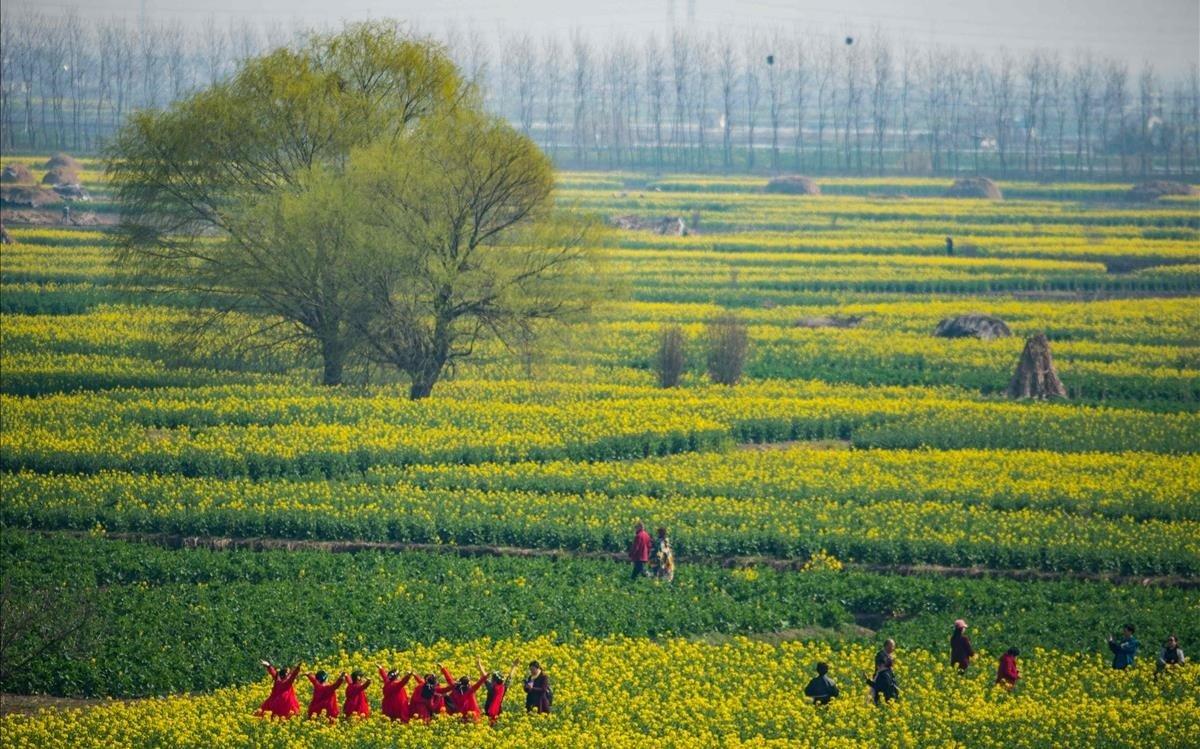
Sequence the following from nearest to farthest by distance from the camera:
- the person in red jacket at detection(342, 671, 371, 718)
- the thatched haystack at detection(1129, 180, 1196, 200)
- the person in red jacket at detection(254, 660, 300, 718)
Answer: the person in red jacket at detection(342, 671, 371, 718)
the person in red jacket at detection(254, 660, 300, 718)
the thatched haystack at detection(1129, 180, 1196, 200)

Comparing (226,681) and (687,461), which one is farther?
(687,461)

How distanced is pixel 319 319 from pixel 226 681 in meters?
25.4

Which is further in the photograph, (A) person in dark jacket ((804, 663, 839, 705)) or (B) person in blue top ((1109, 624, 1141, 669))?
(B) person in blue top ((1109, 624, 1141, 669))

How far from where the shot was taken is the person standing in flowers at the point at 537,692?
2483 cm

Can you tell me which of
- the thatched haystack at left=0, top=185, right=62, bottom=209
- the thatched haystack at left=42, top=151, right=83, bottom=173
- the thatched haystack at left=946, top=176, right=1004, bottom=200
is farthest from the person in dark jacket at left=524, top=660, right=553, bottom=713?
the thatched haystack at left=946, top=176, right=1004, bottom=200

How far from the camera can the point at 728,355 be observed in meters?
55.8

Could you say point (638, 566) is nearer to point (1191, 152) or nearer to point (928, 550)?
point (928, 550)

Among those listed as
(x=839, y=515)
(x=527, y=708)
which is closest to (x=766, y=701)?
(x=527, y=708)

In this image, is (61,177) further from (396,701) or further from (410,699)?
(396,701)

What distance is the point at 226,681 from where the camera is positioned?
94.7ft

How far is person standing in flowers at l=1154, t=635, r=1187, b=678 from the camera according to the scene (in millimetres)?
27094

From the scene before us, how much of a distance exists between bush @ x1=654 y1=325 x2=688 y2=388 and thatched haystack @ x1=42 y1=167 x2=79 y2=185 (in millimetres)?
70281

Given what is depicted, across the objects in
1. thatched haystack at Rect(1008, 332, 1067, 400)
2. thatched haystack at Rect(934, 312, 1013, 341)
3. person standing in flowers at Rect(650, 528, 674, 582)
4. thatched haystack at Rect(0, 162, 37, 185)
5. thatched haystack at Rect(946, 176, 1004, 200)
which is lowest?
person standing in flowers at Rect(650, 528, 674, 582)

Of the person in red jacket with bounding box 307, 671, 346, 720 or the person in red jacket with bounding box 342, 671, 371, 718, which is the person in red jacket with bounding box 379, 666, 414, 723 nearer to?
the person in red jacket with bounding box 342, 671, 371, 718
